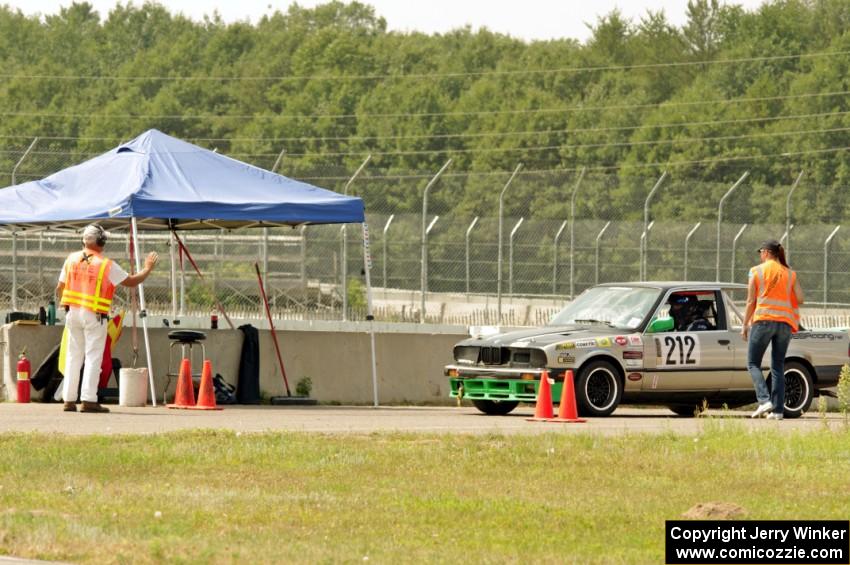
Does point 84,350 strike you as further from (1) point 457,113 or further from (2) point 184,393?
(1) point 457,113

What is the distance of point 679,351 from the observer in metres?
18.2

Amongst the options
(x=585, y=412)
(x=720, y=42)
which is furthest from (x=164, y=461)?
(x=720, y=42)

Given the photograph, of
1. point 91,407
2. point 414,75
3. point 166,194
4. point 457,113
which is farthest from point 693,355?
point 414,75

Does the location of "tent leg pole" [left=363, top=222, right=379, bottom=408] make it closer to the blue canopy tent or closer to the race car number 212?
the blue canopy tent

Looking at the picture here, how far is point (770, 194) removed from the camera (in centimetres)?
4128

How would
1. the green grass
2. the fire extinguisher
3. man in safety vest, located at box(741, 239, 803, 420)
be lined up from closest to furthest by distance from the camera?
the green grass < man in safety vest, located at box(741, 239, 803, 420) < the fire extinguisher

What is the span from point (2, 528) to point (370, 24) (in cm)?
11675

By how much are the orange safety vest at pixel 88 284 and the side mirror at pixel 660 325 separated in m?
5.40

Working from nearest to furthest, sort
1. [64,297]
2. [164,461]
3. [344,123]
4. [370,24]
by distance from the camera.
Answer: [164,461]
[64,297]
[344,123]
[370,24]

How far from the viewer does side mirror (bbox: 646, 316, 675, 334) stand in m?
18.2

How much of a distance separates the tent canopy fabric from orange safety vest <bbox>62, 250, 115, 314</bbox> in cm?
141

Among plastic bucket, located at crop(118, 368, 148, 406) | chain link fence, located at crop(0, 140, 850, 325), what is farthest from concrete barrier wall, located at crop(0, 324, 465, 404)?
chain link fence, located at crop(0, 140, 850, 325)

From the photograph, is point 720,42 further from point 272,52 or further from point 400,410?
point 400,410

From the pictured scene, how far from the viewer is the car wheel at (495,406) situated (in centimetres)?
1861
